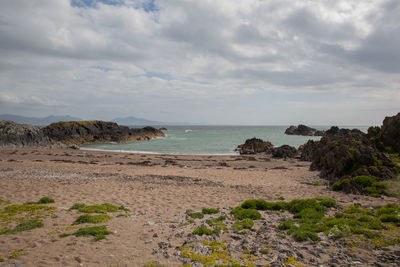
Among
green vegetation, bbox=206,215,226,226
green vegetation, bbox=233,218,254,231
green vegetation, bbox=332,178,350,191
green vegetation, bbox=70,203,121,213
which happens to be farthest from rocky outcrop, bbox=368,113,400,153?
green vegetation, bbox=70,203,121,213

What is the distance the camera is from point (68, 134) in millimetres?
69438

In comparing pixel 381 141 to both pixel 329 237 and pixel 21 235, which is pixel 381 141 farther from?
pixel 21 235

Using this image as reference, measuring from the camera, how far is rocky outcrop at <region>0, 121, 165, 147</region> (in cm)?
5512

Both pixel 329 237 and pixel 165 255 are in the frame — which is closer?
pixel 165 255

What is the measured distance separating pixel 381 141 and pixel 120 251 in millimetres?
25258

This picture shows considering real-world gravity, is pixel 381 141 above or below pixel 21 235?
above

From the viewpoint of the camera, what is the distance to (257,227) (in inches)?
340

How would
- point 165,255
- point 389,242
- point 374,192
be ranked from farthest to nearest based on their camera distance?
point 374,192
point 389,242
point 165,255

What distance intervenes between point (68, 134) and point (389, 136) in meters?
72.3

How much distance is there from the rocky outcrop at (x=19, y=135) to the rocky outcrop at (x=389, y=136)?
64637mm

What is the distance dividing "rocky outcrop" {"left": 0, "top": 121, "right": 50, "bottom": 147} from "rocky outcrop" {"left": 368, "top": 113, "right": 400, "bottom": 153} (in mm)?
64637

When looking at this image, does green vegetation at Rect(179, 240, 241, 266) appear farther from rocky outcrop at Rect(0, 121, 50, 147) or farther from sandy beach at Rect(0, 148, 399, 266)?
rocky outcrop at Rect(0, 121, 50, 147)

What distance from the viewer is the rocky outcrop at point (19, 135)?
53344 millimetres

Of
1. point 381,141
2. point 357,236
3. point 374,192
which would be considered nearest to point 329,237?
point 357,236
